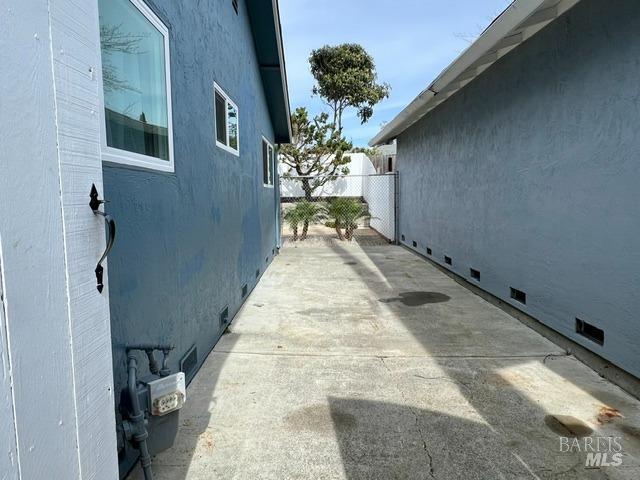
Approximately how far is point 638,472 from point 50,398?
2774 millimetres

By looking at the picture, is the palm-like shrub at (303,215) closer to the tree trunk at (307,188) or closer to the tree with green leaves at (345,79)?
the tree trunk at (307,188)

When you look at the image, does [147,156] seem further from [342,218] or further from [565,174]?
[342,218]

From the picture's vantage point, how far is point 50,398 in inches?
39.3

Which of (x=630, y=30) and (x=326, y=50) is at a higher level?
(x=326, y=50)

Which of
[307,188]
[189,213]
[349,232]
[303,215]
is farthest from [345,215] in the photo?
[189,213]

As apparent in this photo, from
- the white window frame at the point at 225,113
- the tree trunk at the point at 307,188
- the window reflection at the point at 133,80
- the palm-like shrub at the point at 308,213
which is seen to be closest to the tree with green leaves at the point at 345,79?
the tree trunk at the point at 307,188

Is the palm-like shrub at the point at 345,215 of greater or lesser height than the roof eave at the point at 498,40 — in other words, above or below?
below

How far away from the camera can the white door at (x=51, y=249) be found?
0.88 meters

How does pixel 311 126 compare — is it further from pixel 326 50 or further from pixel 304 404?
pixel 304 404

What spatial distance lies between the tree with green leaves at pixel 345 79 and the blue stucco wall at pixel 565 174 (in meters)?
20.5

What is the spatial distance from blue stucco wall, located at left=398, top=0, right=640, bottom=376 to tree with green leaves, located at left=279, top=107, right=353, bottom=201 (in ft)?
39.9

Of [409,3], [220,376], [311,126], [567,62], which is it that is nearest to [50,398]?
[220,376]

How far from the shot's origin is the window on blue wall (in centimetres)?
821

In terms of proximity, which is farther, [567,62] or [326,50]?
[326,50]
